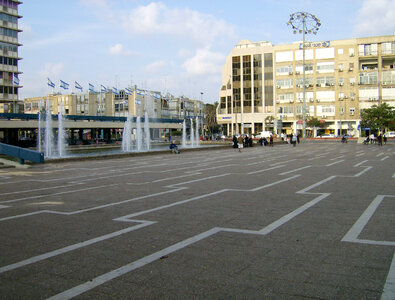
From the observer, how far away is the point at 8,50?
67.1m

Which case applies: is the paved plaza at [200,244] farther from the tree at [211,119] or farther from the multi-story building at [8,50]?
the tree at [211,119]

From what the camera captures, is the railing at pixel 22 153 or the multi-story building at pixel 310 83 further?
the multi-story building at pixel 310 83

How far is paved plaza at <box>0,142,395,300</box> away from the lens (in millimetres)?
3934

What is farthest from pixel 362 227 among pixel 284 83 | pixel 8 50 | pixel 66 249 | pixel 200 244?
pixel 284 83

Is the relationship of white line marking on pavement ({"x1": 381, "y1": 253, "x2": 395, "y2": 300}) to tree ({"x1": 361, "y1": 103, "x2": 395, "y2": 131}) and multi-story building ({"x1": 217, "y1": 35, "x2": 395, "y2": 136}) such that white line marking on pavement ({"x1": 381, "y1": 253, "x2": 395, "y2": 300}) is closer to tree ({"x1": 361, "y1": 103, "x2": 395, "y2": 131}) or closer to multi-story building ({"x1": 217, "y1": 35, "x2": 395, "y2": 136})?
tree ({"x1": 361, "y1": 103, "x2": 395, "y2": 131})

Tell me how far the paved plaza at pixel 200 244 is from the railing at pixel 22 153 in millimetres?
10591

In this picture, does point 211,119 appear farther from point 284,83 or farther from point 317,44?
point 317,44

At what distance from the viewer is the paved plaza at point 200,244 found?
3.93 metres

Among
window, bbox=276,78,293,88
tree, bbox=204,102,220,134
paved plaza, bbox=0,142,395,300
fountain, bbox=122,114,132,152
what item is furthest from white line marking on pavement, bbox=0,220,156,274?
tree, bbox=204,102,220,134

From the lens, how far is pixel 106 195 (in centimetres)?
1036

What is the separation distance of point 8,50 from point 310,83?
203 ft

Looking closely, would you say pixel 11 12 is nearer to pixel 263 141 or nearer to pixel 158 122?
pixel 158 122

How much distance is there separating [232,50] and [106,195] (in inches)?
3504

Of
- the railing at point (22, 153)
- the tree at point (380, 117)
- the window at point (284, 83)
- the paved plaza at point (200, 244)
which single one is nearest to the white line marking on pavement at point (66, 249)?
the paved plaza at point (200, 244)
